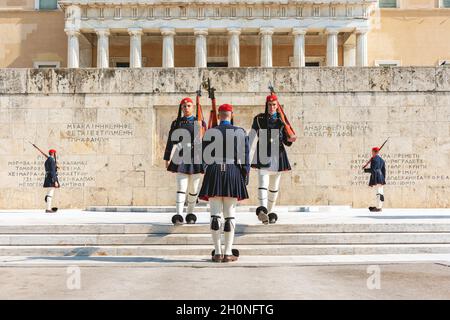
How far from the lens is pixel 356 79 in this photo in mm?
18078

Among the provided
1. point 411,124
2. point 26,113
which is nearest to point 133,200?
point 26,113

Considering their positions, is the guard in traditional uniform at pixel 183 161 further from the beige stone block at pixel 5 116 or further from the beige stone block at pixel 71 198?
the beige stone block at pixel 5 116

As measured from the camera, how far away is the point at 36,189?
17953mm

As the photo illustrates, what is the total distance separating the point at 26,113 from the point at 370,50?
37.5 meters

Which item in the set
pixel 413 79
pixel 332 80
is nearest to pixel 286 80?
pixel 332 80

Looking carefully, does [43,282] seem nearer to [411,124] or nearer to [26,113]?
[26,113]

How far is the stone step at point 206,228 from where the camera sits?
10938 mm

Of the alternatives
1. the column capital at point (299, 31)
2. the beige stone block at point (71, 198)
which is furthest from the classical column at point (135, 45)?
the beige stone block at point (71, 198)

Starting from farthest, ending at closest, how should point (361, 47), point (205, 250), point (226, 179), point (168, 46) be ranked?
point (361, 47) → point (168, 46) → point (205, 250) → point (226, 179)

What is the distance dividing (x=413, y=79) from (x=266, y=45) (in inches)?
1156

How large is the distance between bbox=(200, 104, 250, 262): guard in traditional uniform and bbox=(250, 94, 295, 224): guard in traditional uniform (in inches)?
57.0

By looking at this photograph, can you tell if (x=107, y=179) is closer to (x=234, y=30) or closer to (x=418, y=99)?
(x=418, y=99)

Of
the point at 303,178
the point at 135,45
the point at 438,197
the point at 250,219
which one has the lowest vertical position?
the point at 250,219

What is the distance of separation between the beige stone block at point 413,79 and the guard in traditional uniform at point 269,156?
26.1 feet
